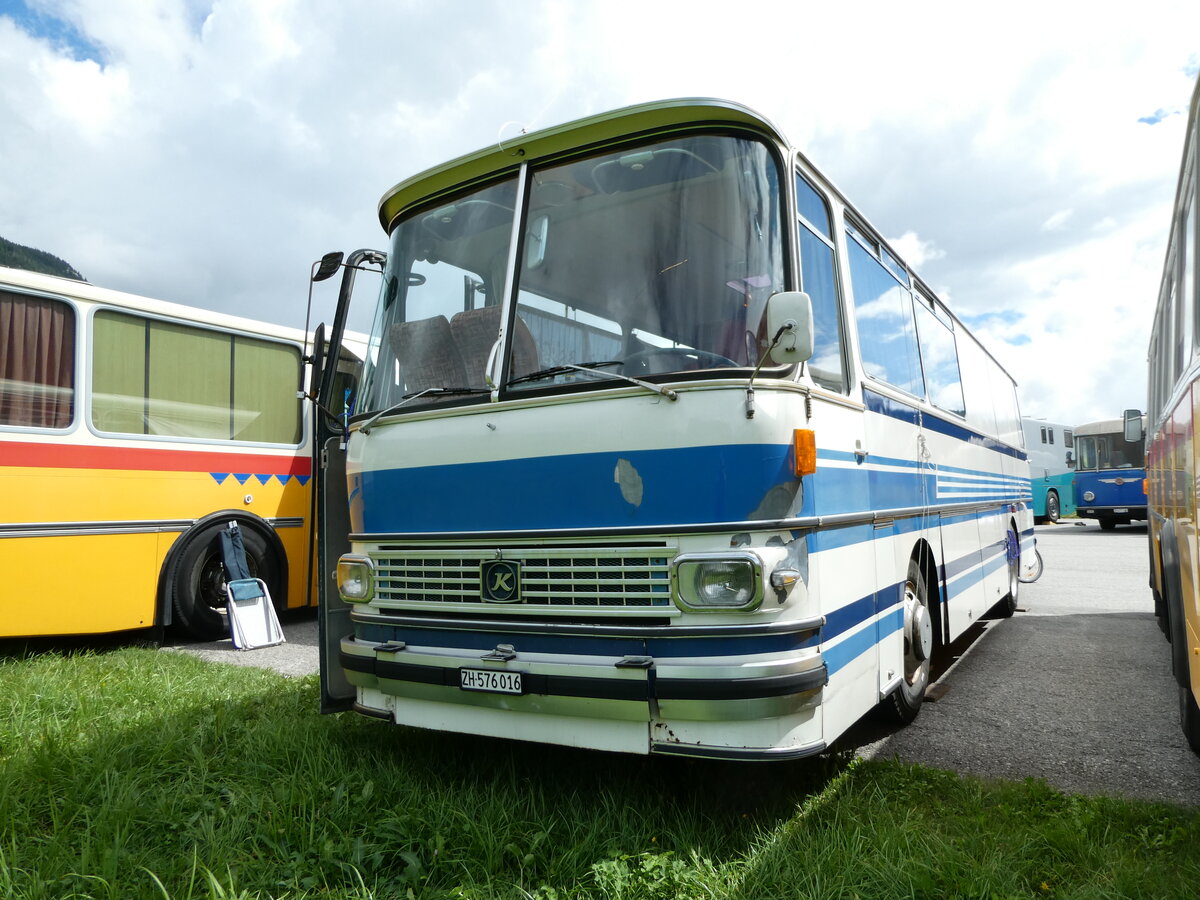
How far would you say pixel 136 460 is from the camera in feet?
24.0

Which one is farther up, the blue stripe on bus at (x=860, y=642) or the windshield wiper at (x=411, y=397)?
the windshield wiper at (x=411, y=397)

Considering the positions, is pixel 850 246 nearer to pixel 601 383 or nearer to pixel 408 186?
pixel 601 383

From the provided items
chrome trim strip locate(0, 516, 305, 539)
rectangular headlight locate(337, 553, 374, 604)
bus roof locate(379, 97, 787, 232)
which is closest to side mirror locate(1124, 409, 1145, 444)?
bus roof locate(379, 97, 787, 232)

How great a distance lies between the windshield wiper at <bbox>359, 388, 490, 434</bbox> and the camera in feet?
12.5

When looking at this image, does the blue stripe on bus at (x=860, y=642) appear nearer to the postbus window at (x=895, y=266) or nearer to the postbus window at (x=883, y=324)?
the postbus window at (x=883, y=324)

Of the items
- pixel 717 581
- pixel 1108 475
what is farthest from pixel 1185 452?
pixel 1108 475

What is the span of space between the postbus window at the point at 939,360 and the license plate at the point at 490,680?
3587 millimetres

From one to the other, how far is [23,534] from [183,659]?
4.89 ft

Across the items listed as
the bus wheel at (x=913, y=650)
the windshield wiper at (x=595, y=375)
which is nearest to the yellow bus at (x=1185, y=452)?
the bus wheel at (x=913, y=650)

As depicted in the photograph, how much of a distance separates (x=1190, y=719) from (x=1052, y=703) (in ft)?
4.10

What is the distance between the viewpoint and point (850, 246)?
451 centimetres

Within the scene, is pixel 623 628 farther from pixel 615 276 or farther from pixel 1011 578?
pixel 1011 578

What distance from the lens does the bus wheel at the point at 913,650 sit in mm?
4746

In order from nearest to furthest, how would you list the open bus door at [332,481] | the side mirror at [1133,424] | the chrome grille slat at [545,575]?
the chrome grille slat at [545,575], the open bus door at [332,481], the side mirror at [1133,424]
